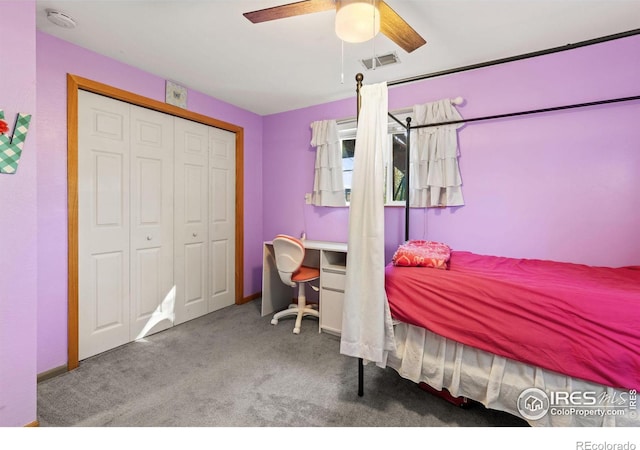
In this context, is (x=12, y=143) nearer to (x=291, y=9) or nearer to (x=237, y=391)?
(x=291, y=9)

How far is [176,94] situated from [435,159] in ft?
8.25

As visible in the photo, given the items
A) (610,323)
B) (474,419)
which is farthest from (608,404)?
(474,419)

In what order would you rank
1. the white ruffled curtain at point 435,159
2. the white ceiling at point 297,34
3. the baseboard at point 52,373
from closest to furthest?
the white ceiling at point 297,34, the baseboard at point 52,373, the white ruffled curtain at point 435,159

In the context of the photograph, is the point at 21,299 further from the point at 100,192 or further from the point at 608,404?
the point at 608,404

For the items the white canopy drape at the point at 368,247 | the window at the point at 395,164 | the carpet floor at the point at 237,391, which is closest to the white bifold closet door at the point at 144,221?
the carpet floor at the point at 237,391

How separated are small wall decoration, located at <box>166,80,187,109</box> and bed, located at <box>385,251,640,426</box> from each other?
2530mm

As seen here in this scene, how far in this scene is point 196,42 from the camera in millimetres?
2102

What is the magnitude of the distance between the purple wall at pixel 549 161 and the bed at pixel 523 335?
1.41ft

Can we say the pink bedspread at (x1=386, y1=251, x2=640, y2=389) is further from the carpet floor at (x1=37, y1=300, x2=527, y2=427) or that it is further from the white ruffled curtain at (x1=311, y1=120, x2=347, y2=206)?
the white ruffled curtain at (x1=311, y1=120, x2=347, y2=206)

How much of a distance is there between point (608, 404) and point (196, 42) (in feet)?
10.1

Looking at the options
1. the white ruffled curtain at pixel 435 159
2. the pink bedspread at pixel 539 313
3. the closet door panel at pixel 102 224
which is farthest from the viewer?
the white ruffled curtain at pixel 435 159

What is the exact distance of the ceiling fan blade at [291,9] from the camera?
1331 mm

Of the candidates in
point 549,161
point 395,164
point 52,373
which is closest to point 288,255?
point 395,164

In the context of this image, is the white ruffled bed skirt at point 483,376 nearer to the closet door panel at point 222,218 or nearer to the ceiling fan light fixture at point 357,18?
the ceiling fan light fixture at point 357,18
